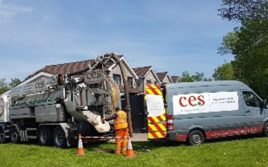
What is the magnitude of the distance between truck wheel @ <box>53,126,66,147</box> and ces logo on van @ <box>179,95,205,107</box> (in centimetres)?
537

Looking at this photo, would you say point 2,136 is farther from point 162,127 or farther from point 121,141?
point 121,141

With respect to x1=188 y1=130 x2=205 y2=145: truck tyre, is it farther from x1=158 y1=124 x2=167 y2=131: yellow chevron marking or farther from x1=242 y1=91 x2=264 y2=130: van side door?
x1=242 y1=91 x2=264 y2=130: van side door

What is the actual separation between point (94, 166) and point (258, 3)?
27050 mm

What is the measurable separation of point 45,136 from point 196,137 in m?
7.31

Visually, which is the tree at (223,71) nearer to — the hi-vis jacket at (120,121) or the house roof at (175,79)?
the house roof at (175,79)

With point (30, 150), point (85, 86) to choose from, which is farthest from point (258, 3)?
point (30, 150)

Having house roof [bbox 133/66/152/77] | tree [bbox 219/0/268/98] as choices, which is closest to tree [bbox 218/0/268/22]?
tree [bbox 219/0/268/98]

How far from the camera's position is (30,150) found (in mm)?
20969

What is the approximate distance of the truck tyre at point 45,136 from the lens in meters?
23.6

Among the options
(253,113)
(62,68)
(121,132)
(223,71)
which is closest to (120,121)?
(121,132)

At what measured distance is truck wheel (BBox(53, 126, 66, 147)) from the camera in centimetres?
2222

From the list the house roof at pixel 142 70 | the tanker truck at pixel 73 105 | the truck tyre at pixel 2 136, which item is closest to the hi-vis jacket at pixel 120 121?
the tanker truck at pixel 73 105

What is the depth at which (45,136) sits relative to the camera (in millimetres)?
23828

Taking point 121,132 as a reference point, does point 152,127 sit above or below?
above
